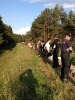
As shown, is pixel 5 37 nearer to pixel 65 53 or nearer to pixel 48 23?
pixel 48 23

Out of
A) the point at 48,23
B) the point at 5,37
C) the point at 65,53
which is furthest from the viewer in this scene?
the point at 48,23

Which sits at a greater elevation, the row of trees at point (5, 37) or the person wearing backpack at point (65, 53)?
the person wearing backpack at point (65, 53)

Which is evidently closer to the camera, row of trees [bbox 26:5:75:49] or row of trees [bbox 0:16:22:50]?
row of trees [bbox 0:16:22:50]

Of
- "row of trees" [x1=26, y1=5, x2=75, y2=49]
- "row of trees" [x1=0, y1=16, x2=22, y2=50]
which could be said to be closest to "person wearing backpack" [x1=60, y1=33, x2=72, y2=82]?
"row of trees" [x1=0, y1=16, x2=22, y2=50]

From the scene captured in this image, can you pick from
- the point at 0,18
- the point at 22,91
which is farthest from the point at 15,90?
the point at 0,18

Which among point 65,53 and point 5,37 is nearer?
point 65,53

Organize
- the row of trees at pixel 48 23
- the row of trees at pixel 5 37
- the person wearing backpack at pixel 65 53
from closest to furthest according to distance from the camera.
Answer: the person wearing backpack at pixel 65 53 < the row of trees at pixel 5 37 < the row of trees at pixel 48 23

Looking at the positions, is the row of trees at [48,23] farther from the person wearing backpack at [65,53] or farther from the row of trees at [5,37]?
the person wearing backpack at [65,53]

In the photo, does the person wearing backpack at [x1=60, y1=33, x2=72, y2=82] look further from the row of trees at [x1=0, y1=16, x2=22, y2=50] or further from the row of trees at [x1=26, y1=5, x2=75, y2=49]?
the row of trees at [x1=26, y1=5, x2=75, y2=49]

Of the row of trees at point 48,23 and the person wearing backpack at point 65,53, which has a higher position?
the person wearing backpack at point 65,53

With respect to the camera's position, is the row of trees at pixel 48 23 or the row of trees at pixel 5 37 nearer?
the row of trees at pixel 5 37

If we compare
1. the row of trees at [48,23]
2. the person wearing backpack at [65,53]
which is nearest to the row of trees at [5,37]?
the row of trees at [48,23]

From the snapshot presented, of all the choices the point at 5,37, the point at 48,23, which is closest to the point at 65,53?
the point at 5,37

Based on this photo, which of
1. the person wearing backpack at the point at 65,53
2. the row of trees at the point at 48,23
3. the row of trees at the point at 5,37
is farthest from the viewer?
the row of trees at the point at 48,23
